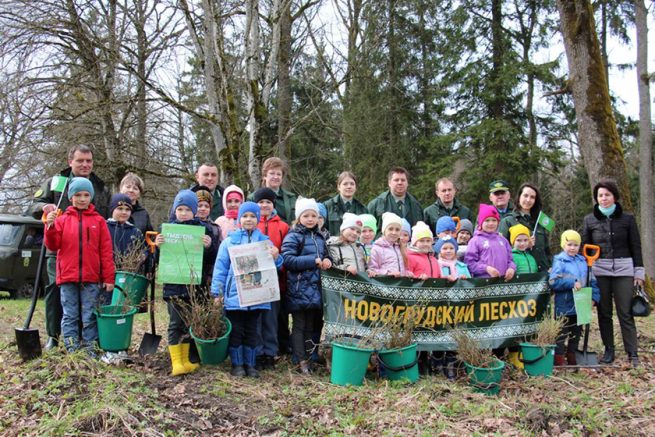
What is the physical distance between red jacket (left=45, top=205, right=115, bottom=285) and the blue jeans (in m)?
0.10

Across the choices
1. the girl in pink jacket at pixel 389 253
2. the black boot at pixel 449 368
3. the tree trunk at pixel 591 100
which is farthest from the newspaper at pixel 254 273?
the tree trunk at pixel 591 100

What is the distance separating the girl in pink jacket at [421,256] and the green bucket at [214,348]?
6.98ft

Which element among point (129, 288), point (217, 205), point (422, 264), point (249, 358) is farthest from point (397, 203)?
point (129, 288)

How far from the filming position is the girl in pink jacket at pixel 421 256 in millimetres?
5750

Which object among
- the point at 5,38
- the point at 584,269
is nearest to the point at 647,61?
the point at 584,269

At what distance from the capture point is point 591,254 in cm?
659

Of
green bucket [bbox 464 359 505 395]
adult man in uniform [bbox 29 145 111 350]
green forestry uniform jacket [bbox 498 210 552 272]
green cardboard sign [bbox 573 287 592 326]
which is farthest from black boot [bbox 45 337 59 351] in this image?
green cardboard sign [bbox 573 287 592 326]

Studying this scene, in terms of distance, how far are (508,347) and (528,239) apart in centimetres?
133

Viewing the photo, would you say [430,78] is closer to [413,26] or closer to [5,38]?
[413,26]

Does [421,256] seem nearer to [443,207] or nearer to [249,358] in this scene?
[443,207]

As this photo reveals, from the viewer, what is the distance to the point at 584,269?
6.33m

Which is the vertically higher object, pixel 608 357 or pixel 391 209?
pixel 391 209

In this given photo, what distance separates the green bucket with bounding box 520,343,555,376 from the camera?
5.59 meters

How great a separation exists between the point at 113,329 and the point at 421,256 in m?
3.34
